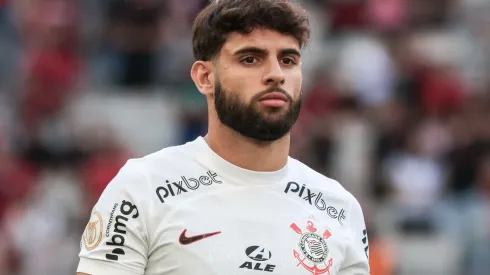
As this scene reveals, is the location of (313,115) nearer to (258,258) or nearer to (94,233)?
(258,258)

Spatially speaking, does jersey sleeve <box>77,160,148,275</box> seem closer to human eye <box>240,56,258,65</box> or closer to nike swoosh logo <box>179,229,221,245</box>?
nike swoosh logo <box>179,229,221,245</box>

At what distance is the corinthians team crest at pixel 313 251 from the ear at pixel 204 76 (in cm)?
63

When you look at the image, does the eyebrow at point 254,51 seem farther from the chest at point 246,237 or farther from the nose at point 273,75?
the chest at point 246,237

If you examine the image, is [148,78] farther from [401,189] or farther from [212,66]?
[212,66]

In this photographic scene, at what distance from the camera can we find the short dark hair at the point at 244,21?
13.9ft

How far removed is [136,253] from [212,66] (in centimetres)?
82

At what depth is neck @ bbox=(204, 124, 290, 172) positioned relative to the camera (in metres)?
4.33

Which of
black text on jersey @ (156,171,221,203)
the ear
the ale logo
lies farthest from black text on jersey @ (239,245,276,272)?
the ear

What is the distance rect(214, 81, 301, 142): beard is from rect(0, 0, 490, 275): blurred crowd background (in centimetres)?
531

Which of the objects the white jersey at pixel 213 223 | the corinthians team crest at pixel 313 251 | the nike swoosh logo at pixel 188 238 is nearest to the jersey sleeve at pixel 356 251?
the white jersey at pixel 213 223

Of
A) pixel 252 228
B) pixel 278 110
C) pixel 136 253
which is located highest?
pixel 278 110

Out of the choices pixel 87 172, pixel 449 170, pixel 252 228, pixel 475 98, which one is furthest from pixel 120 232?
pixel 475 98

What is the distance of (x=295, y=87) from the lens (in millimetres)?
4230

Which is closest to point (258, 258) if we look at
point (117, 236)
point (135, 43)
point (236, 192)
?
point (236, 192)
